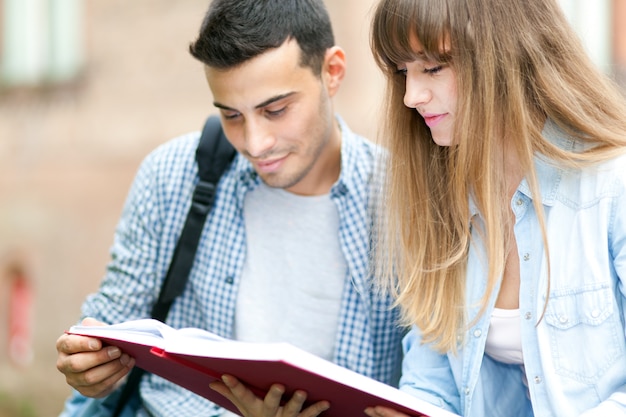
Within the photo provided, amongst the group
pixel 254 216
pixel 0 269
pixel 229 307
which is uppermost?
pixel 254 216

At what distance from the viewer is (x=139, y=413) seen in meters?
3.09

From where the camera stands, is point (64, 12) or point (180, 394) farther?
point (64, 12)

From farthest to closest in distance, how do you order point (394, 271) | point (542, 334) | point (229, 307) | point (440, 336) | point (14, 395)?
point (14, 395)
point (229, 307)
point (394, 271)
point (440, 336)
point (542, 334)

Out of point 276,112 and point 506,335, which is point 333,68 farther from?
point 506,335

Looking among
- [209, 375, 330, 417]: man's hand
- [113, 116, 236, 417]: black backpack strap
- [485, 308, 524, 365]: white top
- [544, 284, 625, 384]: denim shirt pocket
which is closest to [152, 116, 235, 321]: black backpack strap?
[113, 116, 236, 417]: black backpack strap

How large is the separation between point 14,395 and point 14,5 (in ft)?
10.1

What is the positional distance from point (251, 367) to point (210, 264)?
94 cm

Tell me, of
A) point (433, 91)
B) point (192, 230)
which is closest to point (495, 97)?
point (433, 91)

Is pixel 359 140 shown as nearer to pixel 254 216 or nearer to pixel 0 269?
pixel 254 216

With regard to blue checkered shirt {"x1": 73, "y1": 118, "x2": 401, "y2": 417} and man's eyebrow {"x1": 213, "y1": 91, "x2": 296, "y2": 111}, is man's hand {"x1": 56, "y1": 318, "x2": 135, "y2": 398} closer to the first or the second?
blue checkered shirt {"x1": 73, "y1": 118, "x2": 401, "y2": 417}

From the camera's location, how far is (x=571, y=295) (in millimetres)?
2375

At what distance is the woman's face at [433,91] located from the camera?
2.44 m

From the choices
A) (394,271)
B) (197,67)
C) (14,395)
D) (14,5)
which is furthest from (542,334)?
(14,5)

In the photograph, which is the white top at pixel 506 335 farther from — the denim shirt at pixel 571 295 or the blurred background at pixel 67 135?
the blurred background at pixel 67 135
